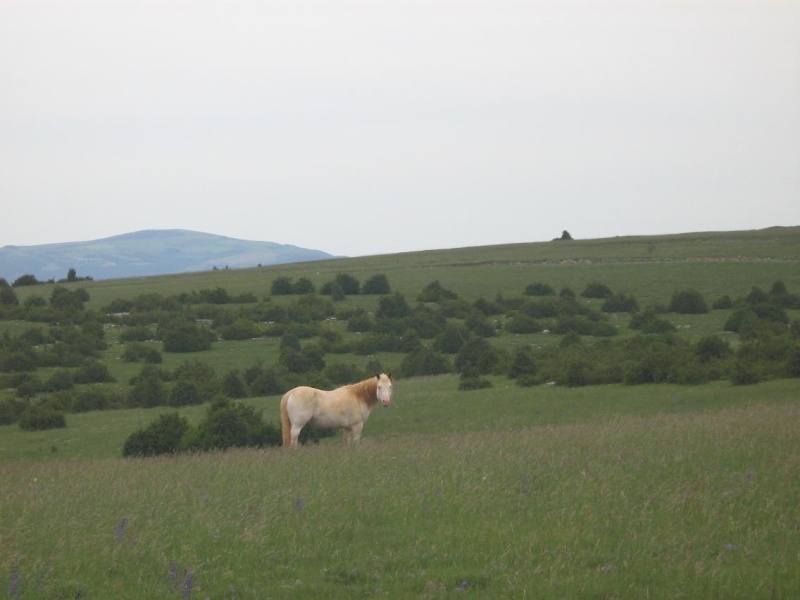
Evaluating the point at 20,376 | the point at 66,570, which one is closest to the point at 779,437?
the point at 66,570

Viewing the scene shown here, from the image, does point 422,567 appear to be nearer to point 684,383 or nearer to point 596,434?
point 596,434

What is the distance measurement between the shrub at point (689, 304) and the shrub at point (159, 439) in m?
41.4

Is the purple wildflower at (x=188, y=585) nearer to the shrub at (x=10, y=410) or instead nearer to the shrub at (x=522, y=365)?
the shrub at (x=522, y=365)

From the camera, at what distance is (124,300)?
73.6 m

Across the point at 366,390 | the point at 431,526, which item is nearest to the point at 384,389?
the point at 366,390

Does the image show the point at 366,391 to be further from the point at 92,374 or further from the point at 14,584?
the point at 92,374

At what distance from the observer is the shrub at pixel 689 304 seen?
2269 inches

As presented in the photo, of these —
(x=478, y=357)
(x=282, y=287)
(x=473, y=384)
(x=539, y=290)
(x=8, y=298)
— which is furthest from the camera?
(x=282, y=287)

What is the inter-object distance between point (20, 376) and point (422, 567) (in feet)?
128

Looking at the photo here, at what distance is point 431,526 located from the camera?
10.1m

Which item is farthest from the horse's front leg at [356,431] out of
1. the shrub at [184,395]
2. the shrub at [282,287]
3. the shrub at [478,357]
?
the shrub at [282,287]

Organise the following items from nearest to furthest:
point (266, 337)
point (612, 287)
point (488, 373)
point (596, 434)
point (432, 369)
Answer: point (596, 434), point (488, 373), point (432, 369), point (266, 337), point (612, 287)

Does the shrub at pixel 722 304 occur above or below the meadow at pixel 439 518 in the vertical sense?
below

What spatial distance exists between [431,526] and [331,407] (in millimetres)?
9549
